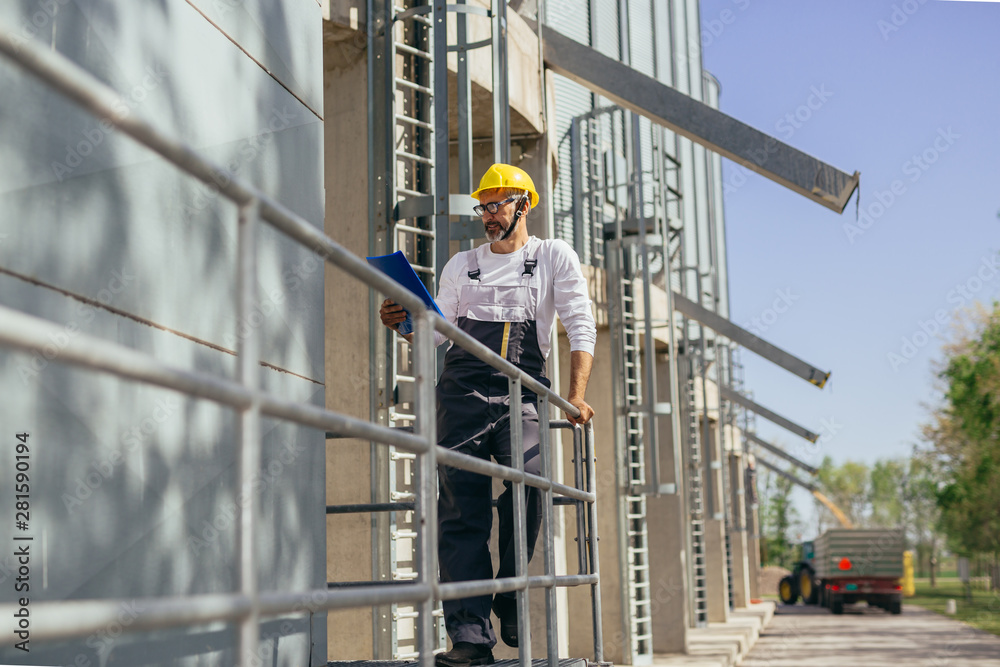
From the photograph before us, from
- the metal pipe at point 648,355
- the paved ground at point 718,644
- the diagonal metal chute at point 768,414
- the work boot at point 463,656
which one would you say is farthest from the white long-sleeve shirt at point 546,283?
the diagonal metal chute at point 768,414

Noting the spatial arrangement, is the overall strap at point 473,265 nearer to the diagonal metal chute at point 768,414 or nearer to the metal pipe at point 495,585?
the metal pipe at point 495,585

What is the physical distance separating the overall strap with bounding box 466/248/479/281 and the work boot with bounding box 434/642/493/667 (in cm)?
166

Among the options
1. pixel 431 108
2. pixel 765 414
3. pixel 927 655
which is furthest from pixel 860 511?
pixel 431 108

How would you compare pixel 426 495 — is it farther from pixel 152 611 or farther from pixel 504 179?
A: pixel 504 179

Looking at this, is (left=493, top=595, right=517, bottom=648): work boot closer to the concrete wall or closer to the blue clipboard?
the blue clipboard

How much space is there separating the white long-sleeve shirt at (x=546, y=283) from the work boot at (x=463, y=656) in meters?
1.38

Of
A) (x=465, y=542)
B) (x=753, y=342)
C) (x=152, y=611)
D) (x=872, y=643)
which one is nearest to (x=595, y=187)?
(x=753, y=342)

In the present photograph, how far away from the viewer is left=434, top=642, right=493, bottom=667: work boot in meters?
4.10

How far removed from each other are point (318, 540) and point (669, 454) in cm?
1539

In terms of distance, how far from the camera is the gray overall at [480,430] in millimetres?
4277

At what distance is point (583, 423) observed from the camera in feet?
16.0

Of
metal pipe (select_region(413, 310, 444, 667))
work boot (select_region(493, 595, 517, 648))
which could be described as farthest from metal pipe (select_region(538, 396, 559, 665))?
metal pipe (select_region(413, 310, 444, 667))

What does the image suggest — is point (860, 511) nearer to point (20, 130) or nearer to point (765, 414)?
point (765, 414)

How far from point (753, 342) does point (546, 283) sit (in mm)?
14295
